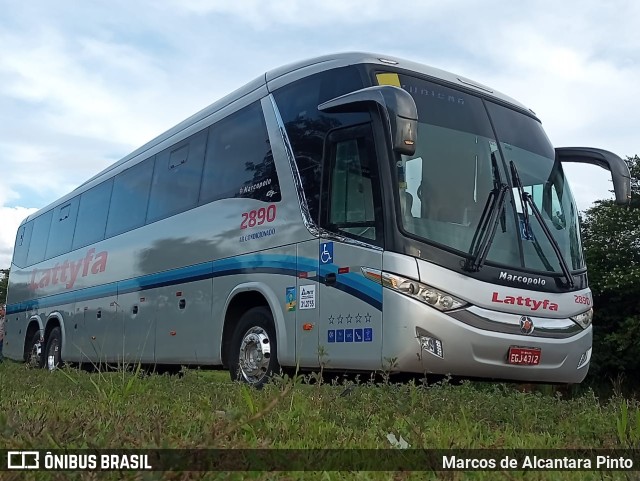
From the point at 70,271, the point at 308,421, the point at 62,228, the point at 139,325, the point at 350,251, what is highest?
the point at 62,228

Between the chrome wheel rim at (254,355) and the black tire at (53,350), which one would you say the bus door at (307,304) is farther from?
the black tire at (53,350)

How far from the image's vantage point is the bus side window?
6.45 m

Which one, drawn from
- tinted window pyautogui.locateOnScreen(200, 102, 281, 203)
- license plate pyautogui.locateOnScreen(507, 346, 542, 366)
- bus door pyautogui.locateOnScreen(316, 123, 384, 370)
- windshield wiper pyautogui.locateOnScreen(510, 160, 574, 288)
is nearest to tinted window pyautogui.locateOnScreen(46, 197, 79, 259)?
tinted window pyautogui.locateOnScreen(200, 102, 281, 203)

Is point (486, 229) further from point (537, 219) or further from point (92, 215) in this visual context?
point (92, 215)

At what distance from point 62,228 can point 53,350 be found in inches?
101

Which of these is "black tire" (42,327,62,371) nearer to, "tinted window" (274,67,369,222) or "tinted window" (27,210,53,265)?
"tinted window" (27,210,53,265)

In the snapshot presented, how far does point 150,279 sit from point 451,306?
5581mm

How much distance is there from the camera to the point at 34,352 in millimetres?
15836

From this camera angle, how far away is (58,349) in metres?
14.4

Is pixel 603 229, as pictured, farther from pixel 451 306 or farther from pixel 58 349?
pixel 451 306

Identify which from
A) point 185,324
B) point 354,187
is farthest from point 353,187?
point 185,324

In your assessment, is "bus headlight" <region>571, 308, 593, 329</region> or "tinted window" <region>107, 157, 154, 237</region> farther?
Result: "tinted window" <region>107, 157, 154, 237</region>

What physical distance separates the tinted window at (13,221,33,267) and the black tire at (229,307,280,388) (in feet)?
37.5

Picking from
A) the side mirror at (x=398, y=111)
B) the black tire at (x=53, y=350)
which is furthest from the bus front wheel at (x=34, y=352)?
the side mirror at (x=398, y=111)
